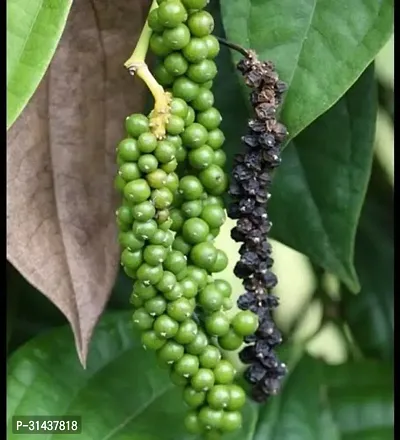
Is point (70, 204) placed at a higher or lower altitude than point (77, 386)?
higher

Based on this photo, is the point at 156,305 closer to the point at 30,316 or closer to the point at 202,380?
the point at 202,380

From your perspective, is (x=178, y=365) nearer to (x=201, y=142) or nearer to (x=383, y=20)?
(x=201, y=142)

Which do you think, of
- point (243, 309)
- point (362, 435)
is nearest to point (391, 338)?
point (362, 435)

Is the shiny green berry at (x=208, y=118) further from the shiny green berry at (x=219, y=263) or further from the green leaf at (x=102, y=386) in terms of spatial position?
the green leaf at (x=102, y=386)

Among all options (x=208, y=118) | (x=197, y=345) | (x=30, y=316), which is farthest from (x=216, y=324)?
(x=30, y=316)

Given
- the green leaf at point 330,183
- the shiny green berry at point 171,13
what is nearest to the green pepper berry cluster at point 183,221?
the shiny green berry at point 171,13

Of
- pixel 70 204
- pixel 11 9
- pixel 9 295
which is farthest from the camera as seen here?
pixel 9 295

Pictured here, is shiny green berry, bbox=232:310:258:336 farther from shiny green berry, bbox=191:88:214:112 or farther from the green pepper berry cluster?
shiny green berry, bbox=191:88:214:112
